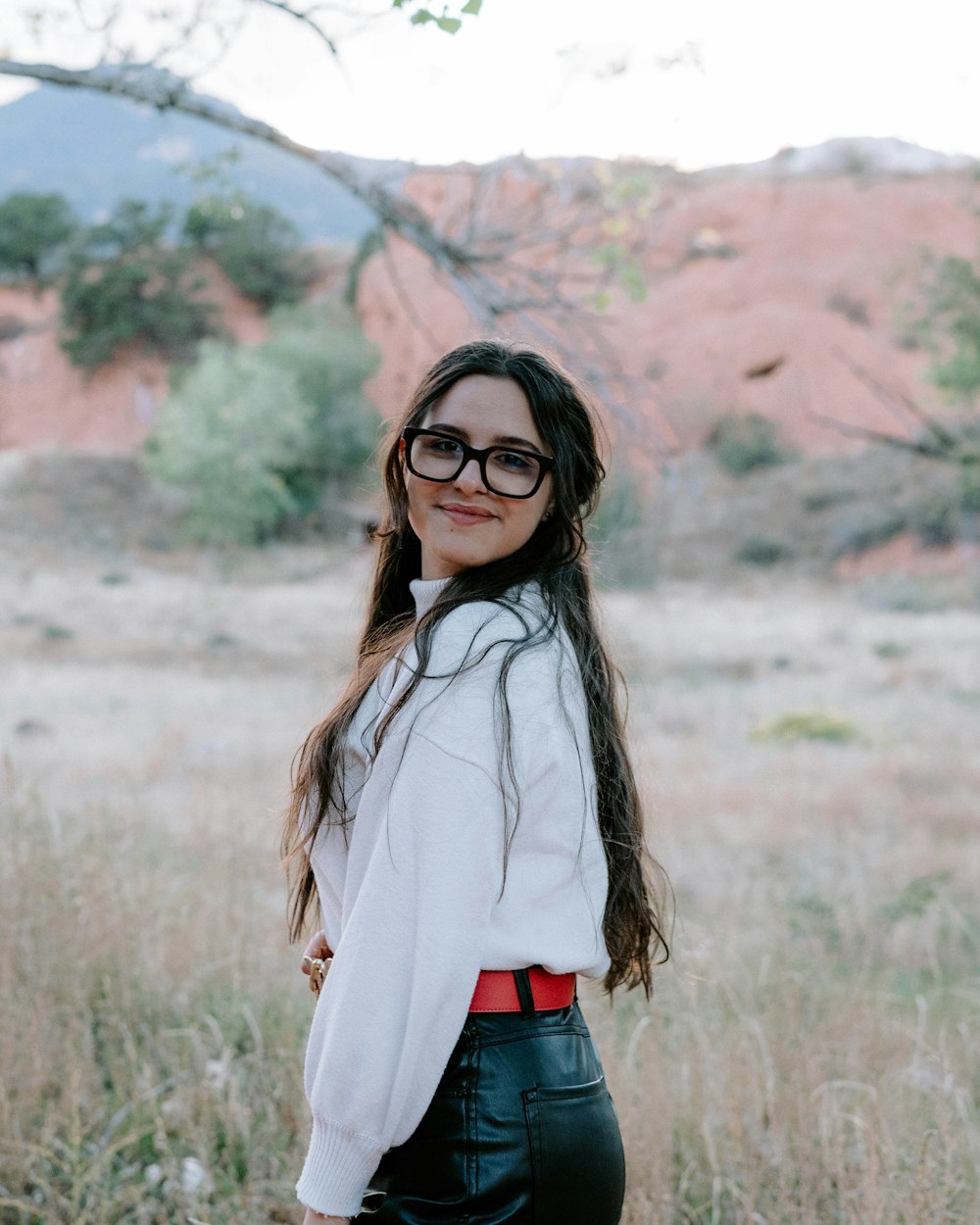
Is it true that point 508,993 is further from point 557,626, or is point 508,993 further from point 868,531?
point 868,531

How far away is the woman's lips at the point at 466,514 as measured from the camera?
1461 millimetres

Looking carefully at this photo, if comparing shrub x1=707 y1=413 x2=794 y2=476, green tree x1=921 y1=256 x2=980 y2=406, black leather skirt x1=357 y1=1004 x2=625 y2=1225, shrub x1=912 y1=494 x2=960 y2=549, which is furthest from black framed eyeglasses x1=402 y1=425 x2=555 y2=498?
shrub x1=707 y1=413 x2=794 y2=476

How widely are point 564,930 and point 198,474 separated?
3351 cm

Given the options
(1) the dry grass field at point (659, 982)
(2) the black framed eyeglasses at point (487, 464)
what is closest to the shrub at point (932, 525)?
(1) the dry grass field at point (659, 982)

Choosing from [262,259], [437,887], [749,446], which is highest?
[262,259]

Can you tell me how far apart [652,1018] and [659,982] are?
0.42 ft

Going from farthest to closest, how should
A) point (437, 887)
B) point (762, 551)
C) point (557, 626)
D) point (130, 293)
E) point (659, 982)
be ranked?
point (130, 293), point (762, 551), point (659, 982), point (557, 626), point (437, 887)

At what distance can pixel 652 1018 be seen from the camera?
335cm

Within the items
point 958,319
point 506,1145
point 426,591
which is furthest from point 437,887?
point 958,319

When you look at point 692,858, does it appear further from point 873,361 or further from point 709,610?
point 873,361

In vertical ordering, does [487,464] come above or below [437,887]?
above

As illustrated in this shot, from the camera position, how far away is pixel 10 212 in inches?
1810

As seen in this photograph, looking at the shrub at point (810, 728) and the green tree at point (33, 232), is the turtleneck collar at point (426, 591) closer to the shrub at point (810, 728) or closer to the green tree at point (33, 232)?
the shrub at point (810, 728)

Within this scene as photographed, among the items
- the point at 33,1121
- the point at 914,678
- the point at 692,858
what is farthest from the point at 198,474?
the point at 33,1121
